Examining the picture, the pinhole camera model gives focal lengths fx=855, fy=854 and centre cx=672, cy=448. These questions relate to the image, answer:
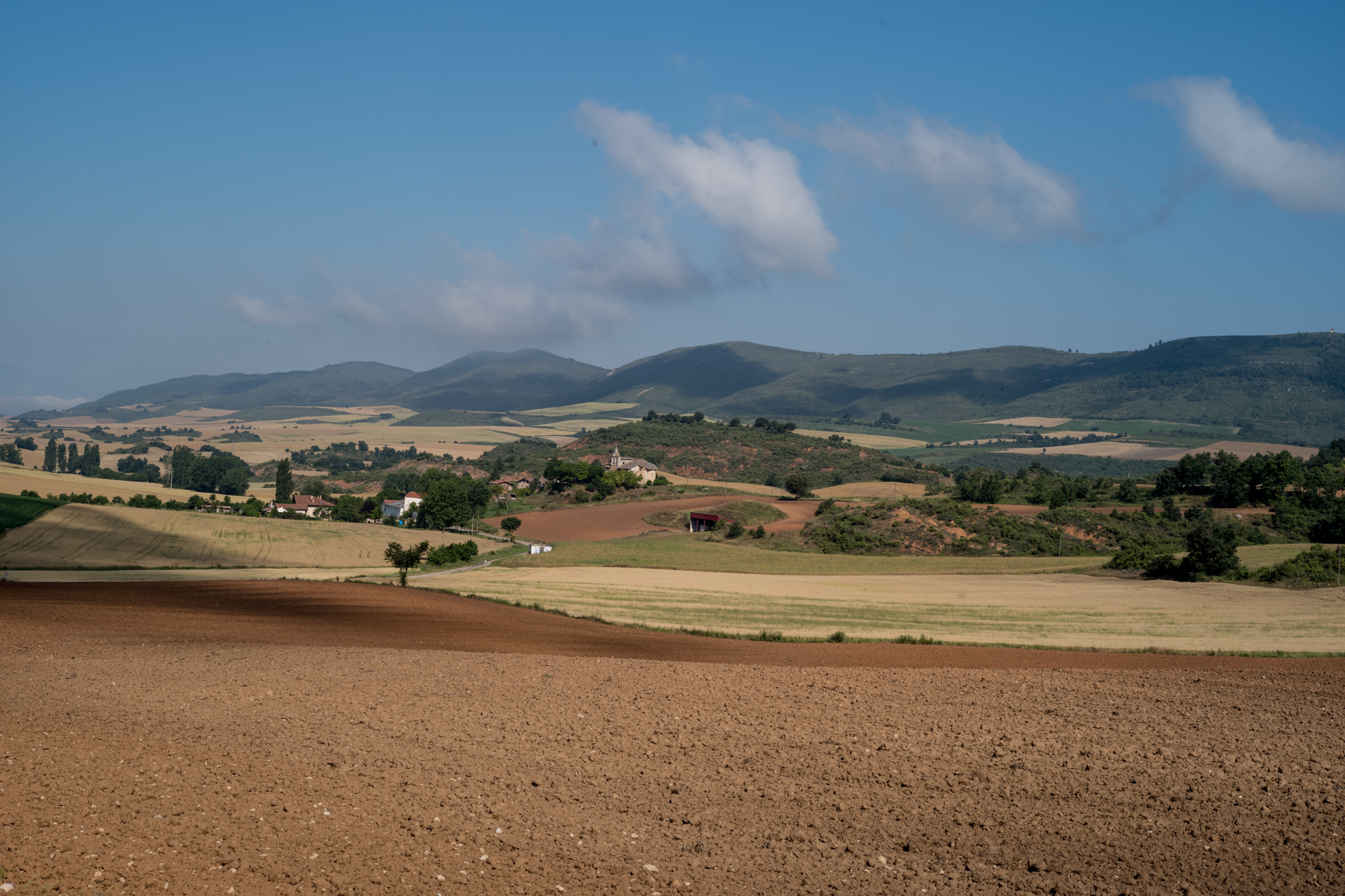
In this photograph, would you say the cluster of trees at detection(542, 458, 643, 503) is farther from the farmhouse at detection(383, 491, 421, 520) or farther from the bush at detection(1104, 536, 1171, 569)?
the bush at detection(1104, 536, 1171, 569)

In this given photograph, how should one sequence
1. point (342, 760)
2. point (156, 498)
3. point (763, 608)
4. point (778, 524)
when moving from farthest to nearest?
point (156, 498) < point (778, 524) < point (763, 608) < point (342, 760)

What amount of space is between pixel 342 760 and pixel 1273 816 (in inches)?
484

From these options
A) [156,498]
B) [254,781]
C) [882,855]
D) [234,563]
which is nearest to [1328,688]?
[882,855]

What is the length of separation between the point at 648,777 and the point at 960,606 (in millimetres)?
29929

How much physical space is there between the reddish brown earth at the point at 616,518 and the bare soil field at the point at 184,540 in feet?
32.6

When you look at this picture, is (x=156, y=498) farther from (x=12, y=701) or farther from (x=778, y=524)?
(x=12, y=701)

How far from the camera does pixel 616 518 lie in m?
94.9

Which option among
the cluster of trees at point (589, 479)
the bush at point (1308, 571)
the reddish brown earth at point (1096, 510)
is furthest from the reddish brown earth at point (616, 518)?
the bush at point (1308, 571)

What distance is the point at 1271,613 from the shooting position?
1353 inches

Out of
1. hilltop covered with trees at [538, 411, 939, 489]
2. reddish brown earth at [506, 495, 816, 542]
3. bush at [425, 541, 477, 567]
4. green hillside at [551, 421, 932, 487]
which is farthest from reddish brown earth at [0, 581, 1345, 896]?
green hillside at [551, 421, 932, 487]

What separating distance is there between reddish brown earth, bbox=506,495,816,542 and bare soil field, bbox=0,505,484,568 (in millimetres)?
9950

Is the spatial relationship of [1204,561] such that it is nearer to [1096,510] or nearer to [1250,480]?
[1096,510]

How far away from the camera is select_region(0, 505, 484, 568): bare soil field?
56.2 m

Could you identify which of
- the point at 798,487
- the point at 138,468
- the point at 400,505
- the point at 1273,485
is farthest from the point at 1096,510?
the point at 138,468
